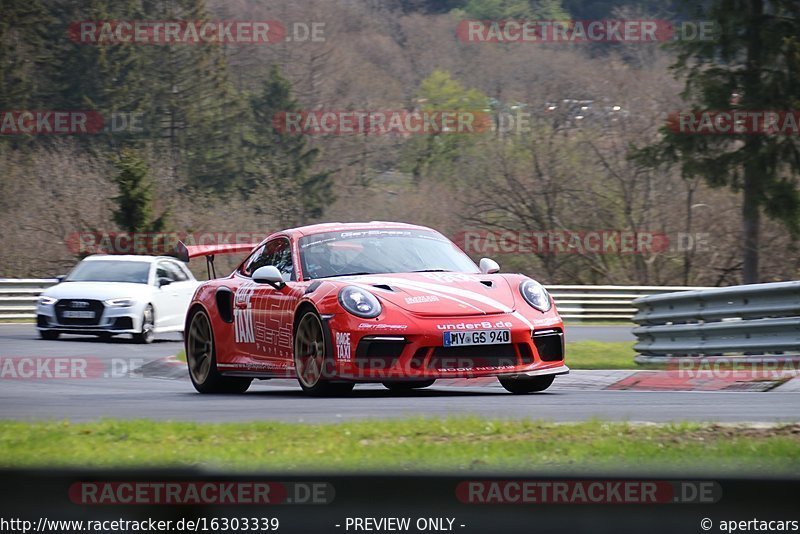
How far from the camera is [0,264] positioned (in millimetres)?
39406

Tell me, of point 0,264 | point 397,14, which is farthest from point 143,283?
point 397,14

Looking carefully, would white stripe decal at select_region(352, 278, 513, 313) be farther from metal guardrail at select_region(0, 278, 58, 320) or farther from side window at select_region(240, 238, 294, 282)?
metal guardrail at select_region(0, 278, 58, 320)

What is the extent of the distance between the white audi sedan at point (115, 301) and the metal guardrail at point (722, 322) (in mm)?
8401

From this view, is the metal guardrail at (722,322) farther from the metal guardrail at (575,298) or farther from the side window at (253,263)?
the metal guardrail at (575,298)

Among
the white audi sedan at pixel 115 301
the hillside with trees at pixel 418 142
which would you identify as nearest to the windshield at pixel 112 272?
the white audi sedan at pixel 115 301

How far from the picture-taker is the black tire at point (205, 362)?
11188 mm

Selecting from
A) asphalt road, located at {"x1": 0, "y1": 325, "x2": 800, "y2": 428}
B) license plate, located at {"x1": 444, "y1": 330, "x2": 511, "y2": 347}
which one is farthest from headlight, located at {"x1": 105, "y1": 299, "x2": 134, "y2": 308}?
license plate, located at {"x1": 444, "y1": 330, "x2": 511, "y2": 347}

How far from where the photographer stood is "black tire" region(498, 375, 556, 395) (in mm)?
9938

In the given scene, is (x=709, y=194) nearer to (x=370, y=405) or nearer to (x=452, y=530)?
(x=370, y=405)

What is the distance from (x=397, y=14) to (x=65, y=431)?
7193 cm

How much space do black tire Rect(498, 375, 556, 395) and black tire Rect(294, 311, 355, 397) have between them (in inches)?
50.5

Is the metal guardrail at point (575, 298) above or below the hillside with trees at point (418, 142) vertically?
below

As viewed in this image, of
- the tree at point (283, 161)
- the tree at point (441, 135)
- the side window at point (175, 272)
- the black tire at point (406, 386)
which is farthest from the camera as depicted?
the tree at point (283, 161)

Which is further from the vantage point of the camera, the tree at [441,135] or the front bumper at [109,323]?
the tree at [441,135]
